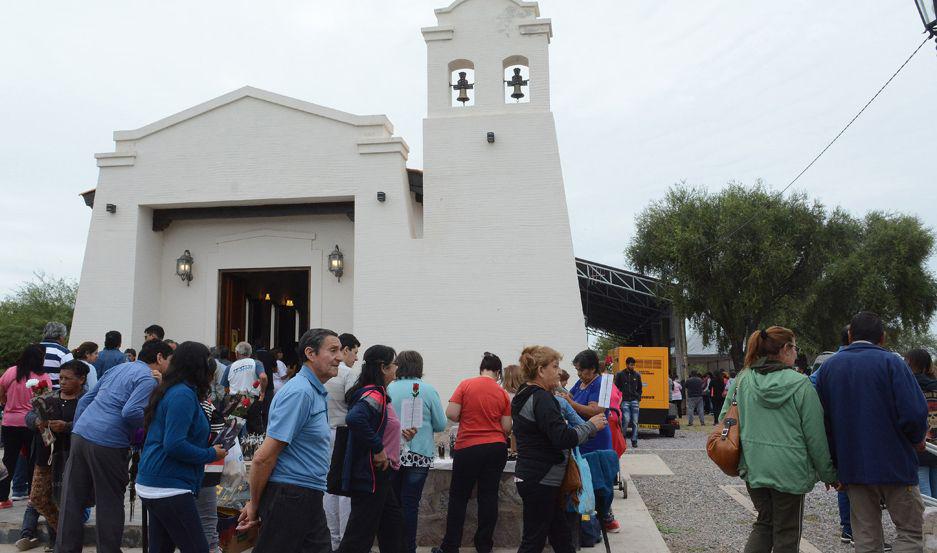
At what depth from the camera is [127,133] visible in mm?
13492

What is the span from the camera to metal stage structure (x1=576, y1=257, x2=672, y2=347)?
27828 millimetres

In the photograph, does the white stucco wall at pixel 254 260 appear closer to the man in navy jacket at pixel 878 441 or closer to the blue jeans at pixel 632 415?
the blue jeans at pixel 632 415

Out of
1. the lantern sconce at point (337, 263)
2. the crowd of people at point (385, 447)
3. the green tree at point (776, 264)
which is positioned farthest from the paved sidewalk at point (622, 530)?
the green tree at point (776, 264)

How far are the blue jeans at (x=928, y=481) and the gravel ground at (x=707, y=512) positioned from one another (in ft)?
1.90

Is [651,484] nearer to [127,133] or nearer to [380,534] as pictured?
[380,534]

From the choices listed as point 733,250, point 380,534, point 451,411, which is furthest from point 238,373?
point 733,250

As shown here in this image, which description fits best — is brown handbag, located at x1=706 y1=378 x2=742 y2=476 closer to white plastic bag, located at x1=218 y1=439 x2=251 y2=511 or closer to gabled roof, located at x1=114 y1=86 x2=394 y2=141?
white plastic bag, located at x1=218 y1=439 x2=251 y2=511

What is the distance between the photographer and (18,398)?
7473mm

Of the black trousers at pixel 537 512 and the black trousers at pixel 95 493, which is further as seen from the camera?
the black trousers at pixel 95 493

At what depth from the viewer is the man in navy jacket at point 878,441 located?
15.1ft

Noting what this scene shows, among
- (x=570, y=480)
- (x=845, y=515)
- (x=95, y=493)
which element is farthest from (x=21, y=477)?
(x=845, y=515)

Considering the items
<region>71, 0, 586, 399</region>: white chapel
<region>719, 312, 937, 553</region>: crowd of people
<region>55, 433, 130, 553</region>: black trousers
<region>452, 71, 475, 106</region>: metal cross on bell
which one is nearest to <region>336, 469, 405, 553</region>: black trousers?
<region>55, 433, 130, 553</region>: black trousers

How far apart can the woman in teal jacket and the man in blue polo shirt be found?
1842mm

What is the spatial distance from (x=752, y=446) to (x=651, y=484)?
19.0ft
